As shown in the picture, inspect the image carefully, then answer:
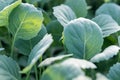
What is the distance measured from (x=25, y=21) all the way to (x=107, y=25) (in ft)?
0.89

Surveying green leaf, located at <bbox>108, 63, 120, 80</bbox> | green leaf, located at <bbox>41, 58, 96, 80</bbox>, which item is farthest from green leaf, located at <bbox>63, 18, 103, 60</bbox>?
green leaf, located at <bbox>41, 58, 96, 80</bbox>

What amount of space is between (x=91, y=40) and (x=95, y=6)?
804 mm

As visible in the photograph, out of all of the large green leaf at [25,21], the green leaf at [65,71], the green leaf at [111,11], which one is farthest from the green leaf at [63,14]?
the green leaf at [65,71]

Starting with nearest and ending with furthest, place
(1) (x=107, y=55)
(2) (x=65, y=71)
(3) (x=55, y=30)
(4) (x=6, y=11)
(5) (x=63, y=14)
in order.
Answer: (2) (x=65, y=71), (1) (x=107, y=55), (4) (x=6, y=11), (5) (x=63, y=14), (3) (x=55, y=30)

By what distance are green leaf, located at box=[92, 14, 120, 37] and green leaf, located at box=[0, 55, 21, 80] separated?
0.31 metres

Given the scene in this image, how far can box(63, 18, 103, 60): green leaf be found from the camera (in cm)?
83

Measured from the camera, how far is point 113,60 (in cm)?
111

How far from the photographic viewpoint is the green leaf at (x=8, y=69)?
0.77m

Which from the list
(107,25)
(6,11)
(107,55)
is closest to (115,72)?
(107,55)

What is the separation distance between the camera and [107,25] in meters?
1.00

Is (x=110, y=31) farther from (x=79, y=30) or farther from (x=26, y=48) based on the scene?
(x=26, y=48)

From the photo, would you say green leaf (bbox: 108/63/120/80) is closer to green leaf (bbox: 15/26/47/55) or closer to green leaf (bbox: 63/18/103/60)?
green leaf (bbox: 63/18/103/60)

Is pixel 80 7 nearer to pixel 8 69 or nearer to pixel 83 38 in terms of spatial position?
pixel 83 38

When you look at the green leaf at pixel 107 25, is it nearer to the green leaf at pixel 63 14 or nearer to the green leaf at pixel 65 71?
the green leaf at pixel 63 14
